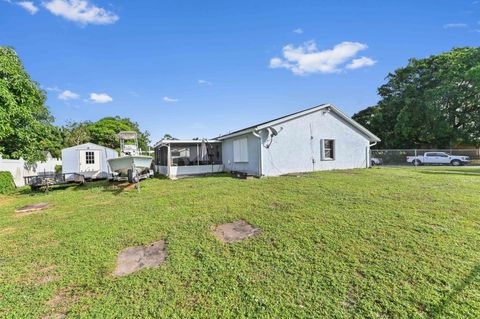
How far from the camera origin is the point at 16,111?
1082cm

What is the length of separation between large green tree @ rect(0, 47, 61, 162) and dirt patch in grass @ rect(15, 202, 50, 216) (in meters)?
4.50

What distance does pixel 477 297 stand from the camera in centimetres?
274

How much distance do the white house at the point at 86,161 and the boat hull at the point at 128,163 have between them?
5.87 meters

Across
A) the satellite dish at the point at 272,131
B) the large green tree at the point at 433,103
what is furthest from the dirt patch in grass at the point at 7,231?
the large green tree at the point at 433,103

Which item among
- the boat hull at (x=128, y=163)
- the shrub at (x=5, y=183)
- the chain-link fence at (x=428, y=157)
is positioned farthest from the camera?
the chain-link fence at (x=428, y=157)

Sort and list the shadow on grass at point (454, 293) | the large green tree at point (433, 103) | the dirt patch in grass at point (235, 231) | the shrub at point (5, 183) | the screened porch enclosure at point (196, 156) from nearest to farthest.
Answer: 1. the shadow on grass at point (454, 293)
2. the dirt patch in grass at point (235, 231)
3. the shrub at point (5, 183)
4. the screened porch enclosure at point (196, 156)
5. the large green tree at point (433, 103)

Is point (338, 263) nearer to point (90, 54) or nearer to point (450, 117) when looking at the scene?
point (90, 54)

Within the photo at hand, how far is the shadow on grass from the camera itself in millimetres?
2539

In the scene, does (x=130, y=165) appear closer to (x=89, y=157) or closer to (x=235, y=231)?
(x=235, y=231)

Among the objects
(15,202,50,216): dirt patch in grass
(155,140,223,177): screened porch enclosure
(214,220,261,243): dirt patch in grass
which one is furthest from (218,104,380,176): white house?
(15,202,50,216): dirt patch in grass

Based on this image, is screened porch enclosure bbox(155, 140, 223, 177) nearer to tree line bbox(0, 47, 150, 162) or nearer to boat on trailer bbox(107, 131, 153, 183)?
boat on trailer bbox(107, 131, 153, 183)

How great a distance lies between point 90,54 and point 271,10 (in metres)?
10.1

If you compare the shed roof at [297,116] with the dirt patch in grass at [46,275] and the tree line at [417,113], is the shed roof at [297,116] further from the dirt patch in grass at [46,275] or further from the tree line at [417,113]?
the tree line at [417,113]

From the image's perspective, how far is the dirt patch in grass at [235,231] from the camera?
15.1ft
